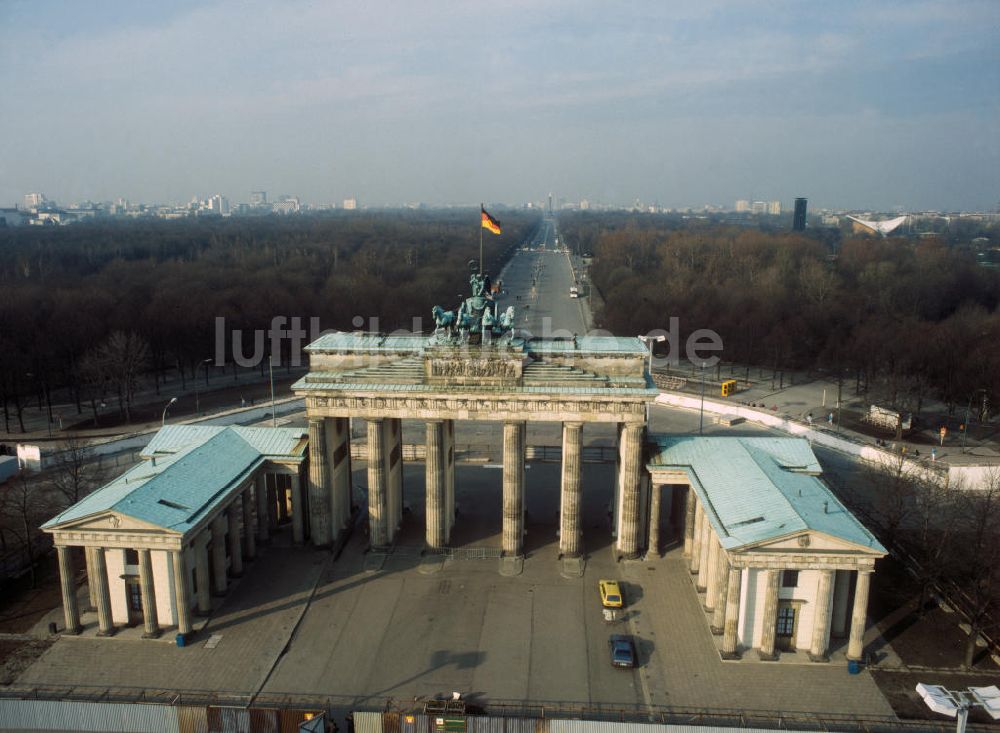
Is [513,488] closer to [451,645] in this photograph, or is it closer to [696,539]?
[451,645]

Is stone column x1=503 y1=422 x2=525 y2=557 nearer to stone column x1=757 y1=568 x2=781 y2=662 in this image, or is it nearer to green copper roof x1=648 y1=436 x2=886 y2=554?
green copper roof x1=648 y1=436 x2=886 y2=554

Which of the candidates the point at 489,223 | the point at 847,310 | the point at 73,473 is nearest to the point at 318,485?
the point at 73,473

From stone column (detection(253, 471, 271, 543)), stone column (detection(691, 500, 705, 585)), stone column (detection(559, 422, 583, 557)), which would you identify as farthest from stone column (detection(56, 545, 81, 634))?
stone column (detection(691, 500, 705, 585))

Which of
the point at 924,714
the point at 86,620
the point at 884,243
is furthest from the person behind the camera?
the point at 884,243

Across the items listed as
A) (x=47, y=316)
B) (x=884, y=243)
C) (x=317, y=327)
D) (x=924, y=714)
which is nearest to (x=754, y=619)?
(x=924, y=714)

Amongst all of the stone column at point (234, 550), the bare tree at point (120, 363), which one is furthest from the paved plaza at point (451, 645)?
the bare tree at point (120, 363)

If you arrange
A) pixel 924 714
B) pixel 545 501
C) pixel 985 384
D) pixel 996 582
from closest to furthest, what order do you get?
1. pixel 924 714
2. pixel 996 582
3. pixel 545 501
4. pixel 985 384

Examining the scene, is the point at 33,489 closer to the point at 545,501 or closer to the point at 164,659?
the point at 164,659
